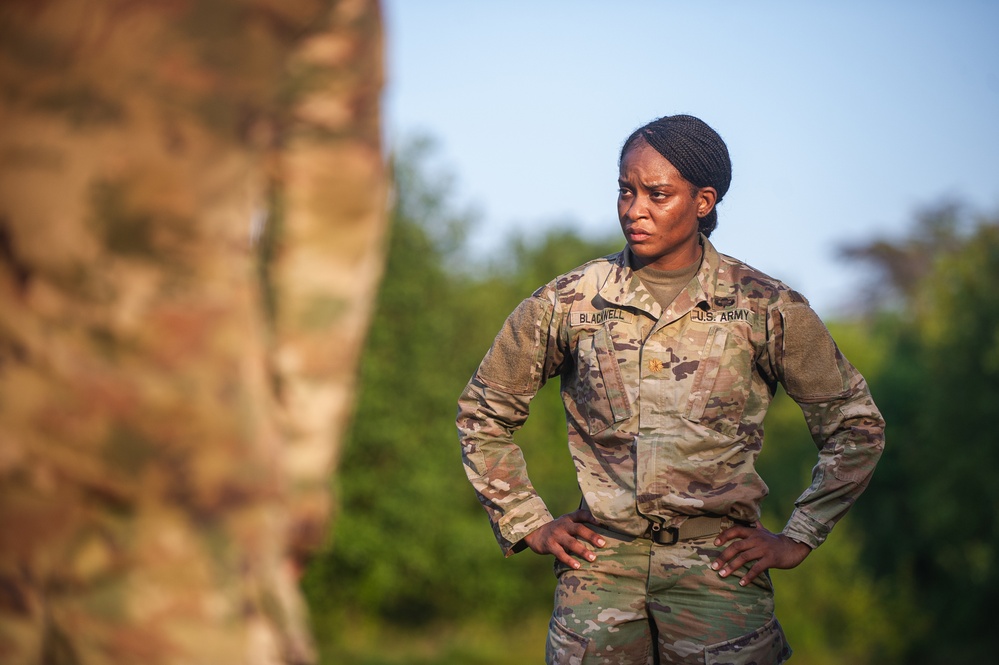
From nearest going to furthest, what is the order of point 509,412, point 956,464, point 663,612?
point 663,612 < point 509,412 < point 956,464

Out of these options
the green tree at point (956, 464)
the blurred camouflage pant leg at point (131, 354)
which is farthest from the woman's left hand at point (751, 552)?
the green tree at point (956, 464)

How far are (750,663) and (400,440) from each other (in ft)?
86.7

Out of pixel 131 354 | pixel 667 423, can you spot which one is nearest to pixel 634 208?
pixel 667 423

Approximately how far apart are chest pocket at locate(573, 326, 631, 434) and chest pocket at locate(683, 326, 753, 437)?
9.6 inches

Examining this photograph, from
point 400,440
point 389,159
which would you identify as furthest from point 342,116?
point 400,440

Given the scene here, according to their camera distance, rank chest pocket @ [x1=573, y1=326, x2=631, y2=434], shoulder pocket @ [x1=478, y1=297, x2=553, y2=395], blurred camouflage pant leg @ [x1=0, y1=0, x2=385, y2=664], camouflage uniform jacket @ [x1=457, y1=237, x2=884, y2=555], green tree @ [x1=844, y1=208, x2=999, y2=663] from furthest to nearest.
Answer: green tree @ [x1=844, y1=208, x2=999, y2=663] → shoulder pocket @ [x1=478, y1=297, x2=553, y2=395] → chest pocket @ [x1=573, y1=326, x2=631, y2=434] → camouflage uniform jacket @ [x1=457, y1=237, x2=884, y2=555] → blurred camouflage pant leg @ [x1=0, y1=0, x2=385, y2=664]

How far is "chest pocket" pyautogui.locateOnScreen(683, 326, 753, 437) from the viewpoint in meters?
4.21

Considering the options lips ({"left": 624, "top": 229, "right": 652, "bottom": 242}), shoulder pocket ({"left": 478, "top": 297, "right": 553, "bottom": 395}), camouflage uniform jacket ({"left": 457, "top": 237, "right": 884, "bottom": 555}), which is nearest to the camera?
camouflage uniform jacket ({"left": 457, "top": 237, "right": 884, "bottom": 555})

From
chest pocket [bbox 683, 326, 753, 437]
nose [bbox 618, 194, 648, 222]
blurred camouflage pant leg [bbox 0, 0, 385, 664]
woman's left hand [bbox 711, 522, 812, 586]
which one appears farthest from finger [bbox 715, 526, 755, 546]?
blurred camouflage pant leg [bbox 0, 0, 385, 664]

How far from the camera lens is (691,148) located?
14.7 ft

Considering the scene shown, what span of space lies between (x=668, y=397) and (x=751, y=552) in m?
0.61

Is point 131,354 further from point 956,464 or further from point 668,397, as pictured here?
point 956,464

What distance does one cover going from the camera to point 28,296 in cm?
199

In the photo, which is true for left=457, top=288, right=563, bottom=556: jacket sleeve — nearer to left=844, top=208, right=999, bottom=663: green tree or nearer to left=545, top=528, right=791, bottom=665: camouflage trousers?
left=545, top=528, right=791, bottom=665: camouflage trousers
